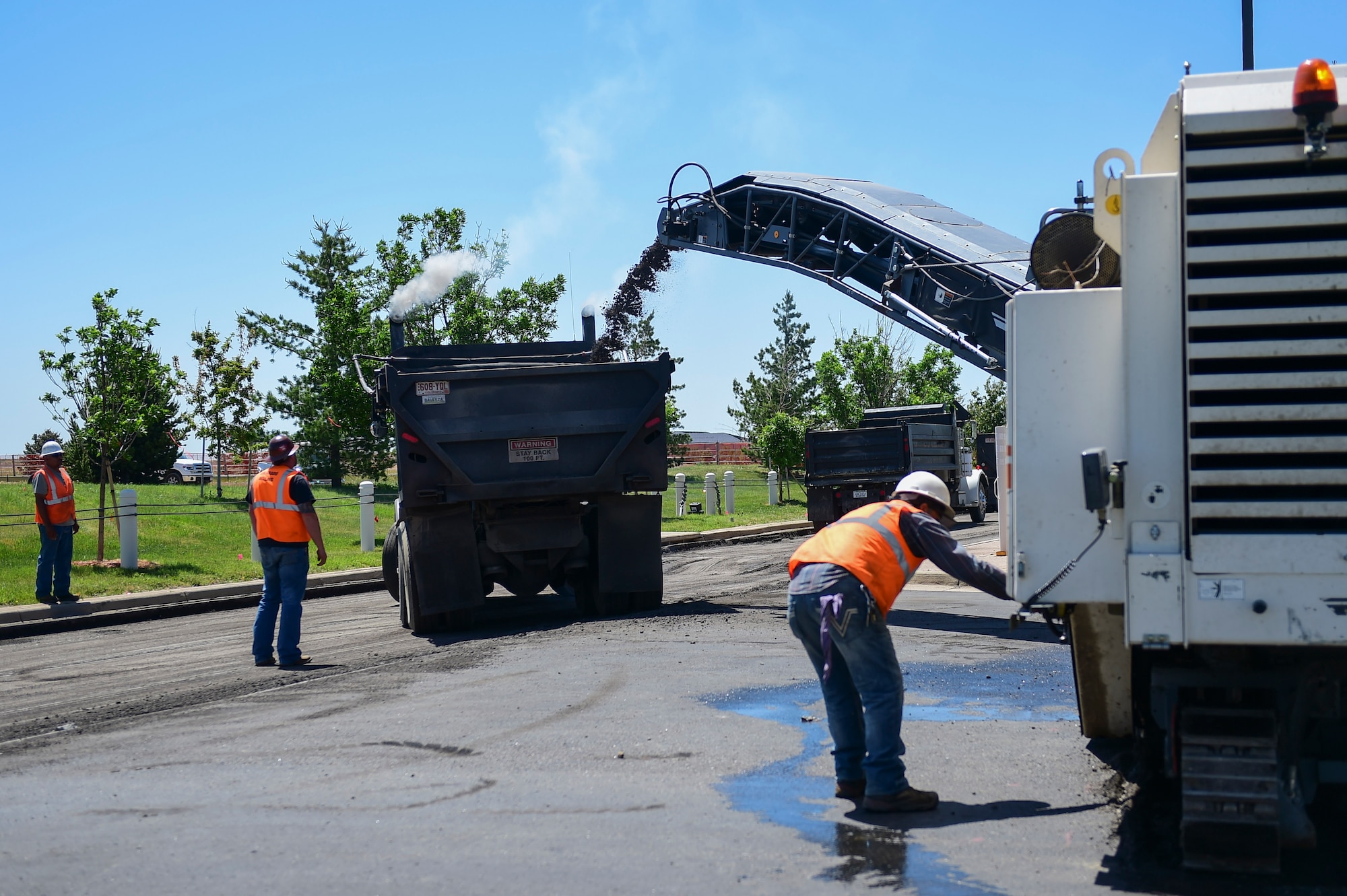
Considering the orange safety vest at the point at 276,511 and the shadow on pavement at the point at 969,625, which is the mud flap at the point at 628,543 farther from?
the orange safety vest at the point at 276,511

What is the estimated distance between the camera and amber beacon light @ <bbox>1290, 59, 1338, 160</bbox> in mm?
3859

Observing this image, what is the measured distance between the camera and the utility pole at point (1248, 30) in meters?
9.59

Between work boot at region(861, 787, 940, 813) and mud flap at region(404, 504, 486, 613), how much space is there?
6355 millimetres

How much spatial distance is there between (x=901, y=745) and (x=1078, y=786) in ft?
2.91

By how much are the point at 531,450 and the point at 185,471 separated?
1333 inches

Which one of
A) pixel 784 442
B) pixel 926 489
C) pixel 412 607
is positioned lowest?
pixel 412 607

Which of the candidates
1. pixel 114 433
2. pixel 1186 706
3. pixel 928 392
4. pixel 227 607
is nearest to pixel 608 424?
pixel 227 607

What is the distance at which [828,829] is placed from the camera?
5023 mm

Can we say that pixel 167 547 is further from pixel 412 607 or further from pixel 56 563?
pixel 412 607

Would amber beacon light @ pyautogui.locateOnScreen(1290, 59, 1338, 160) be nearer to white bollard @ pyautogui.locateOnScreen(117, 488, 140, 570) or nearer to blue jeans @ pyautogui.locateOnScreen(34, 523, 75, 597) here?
blue jeans @ pyautogui.locateOnScreen(34, 523, 75, 597)

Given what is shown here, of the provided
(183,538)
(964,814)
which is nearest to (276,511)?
(964,814)

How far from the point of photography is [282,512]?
9680 millimetres

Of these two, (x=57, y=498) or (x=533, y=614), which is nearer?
(x=533, y=614)

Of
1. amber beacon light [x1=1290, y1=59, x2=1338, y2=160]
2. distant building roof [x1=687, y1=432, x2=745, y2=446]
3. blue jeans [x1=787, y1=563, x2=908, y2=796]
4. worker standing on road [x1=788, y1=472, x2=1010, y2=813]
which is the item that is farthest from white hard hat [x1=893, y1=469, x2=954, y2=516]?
distant building roof [x1=687, y1=432, x2=745, y2=446]
